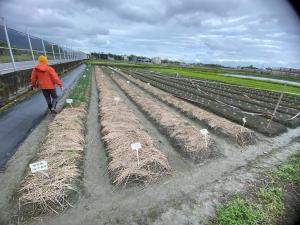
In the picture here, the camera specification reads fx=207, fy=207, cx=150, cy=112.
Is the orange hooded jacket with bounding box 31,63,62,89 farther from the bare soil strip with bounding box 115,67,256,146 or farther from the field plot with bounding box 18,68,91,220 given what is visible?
the bare soil strip with bounding box 115,67,256,146

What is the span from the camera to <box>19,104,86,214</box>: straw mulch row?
2.71m

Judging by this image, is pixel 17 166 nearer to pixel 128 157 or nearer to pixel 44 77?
pixel 128 157

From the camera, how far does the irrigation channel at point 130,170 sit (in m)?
2.66

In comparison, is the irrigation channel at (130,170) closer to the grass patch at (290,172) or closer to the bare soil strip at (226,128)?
the bare soil strip at (226,128)

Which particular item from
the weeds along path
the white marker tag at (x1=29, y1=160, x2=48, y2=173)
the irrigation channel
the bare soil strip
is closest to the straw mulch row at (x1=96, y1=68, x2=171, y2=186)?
the irrigation channel

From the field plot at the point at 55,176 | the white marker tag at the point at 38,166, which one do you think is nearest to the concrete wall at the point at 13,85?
the field plot at the point at 55,176

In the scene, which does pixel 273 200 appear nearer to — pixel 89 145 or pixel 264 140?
pixel 264 140

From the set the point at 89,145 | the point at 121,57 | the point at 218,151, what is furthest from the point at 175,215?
the point at 121,57

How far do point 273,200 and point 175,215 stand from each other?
152 cm

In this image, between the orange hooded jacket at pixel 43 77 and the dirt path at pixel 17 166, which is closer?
the dirt path at pixel 17 166

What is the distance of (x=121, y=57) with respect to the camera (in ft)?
361

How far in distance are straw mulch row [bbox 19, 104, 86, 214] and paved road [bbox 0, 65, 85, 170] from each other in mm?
629

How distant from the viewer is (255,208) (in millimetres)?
2824

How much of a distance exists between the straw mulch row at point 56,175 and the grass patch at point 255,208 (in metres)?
2.06
